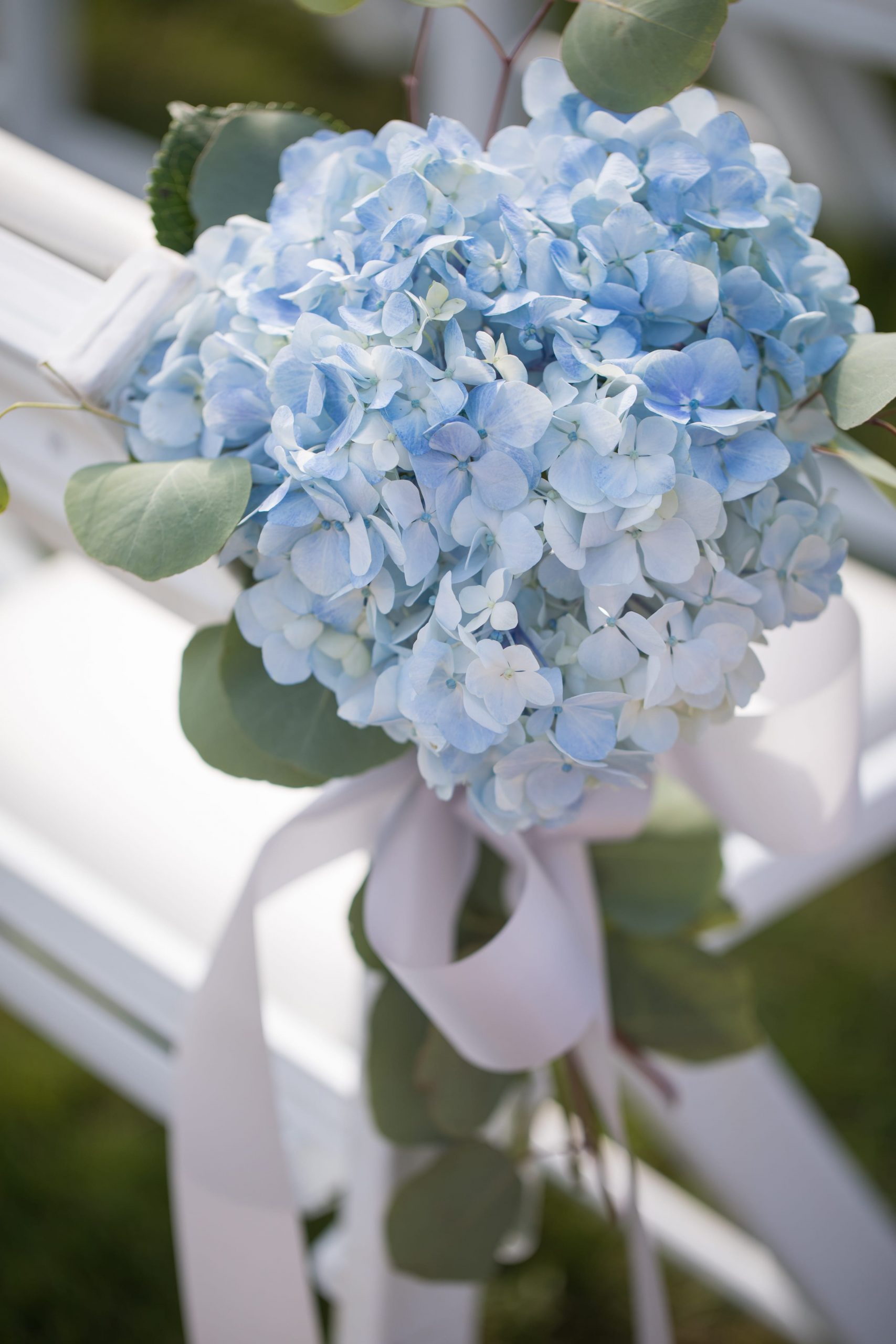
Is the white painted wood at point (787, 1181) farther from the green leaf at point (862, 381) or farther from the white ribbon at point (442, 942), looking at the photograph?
the green leaf at point (862, 381)

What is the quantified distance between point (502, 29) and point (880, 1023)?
1.43 meters

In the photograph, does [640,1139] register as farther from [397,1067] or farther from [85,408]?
[85,408]

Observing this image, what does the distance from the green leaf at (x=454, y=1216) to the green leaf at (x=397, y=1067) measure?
0.02 meters

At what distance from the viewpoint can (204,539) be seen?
408 millimetres

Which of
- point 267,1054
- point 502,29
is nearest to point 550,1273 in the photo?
point 267,1054

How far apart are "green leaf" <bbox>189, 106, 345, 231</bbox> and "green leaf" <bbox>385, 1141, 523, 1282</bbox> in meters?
0.49

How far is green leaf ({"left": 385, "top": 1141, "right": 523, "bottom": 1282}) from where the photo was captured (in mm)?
639

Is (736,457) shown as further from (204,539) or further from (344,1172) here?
(344,1172)

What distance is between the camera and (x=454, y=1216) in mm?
646

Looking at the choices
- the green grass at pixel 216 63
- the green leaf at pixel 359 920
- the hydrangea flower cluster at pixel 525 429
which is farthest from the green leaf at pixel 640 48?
the green grass at pixel 216 63

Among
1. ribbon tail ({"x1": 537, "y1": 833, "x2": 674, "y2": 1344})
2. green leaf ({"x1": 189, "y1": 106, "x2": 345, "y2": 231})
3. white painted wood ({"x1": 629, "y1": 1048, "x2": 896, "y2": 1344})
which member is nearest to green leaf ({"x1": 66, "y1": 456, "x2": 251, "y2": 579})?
green leaf ({"x1": 189, "y1": 106, "x2": 345, "y2": 231})

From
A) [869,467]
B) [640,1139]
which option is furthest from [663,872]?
[640,1139]

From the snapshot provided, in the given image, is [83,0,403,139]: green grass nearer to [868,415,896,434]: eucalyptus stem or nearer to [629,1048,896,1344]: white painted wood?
[629,1048,896,1344]: white painted wood

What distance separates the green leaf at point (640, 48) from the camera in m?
0.44
